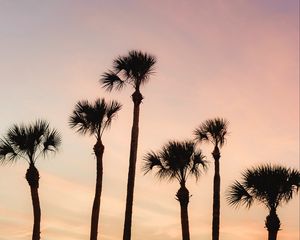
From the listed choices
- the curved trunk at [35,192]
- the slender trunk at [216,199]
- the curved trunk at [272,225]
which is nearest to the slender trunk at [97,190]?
the curved trunk at [35,192]

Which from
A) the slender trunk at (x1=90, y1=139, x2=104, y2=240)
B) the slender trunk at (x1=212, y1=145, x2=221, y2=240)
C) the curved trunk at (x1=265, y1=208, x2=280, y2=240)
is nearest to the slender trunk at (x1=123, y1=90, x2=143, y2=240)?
the slender trunk at (x1=90, y1=139, x2=104, y2=240)

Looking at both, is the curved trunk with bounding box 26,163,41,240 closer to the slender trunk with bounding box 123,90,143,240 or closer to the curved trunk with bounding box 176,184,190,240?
the slender trunk with bounding box 123,90,143,240

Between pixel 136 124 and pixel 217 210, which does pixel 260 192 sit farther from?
pixel 136 124

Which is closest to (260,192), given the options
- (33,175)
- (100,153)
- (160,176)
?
(160,176)

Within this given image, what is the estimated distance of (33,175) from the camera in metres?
35.3

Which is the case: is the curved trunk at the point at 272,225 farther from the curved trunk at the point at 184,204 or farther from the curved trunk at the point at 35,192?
the curved trunk at the point at 35,192

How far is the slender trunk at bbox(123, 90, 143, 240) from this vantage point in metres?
33.4

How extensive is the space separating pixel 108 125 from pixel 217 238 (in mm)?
10117

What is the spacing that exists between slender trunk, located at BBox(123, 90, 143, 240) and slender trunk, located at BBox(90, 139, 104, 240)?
2.26m

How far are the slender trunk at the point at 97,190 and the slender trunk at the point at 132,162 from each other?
89.0 inches

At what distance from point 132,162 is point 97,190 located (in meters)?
3.00

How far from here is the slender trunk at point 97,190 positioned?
34750 millimetres

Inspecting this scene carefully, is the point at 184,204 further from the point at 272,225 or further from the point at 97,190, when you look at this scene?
the point at 272,225

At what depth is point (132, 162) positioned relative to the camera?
3494 cm
